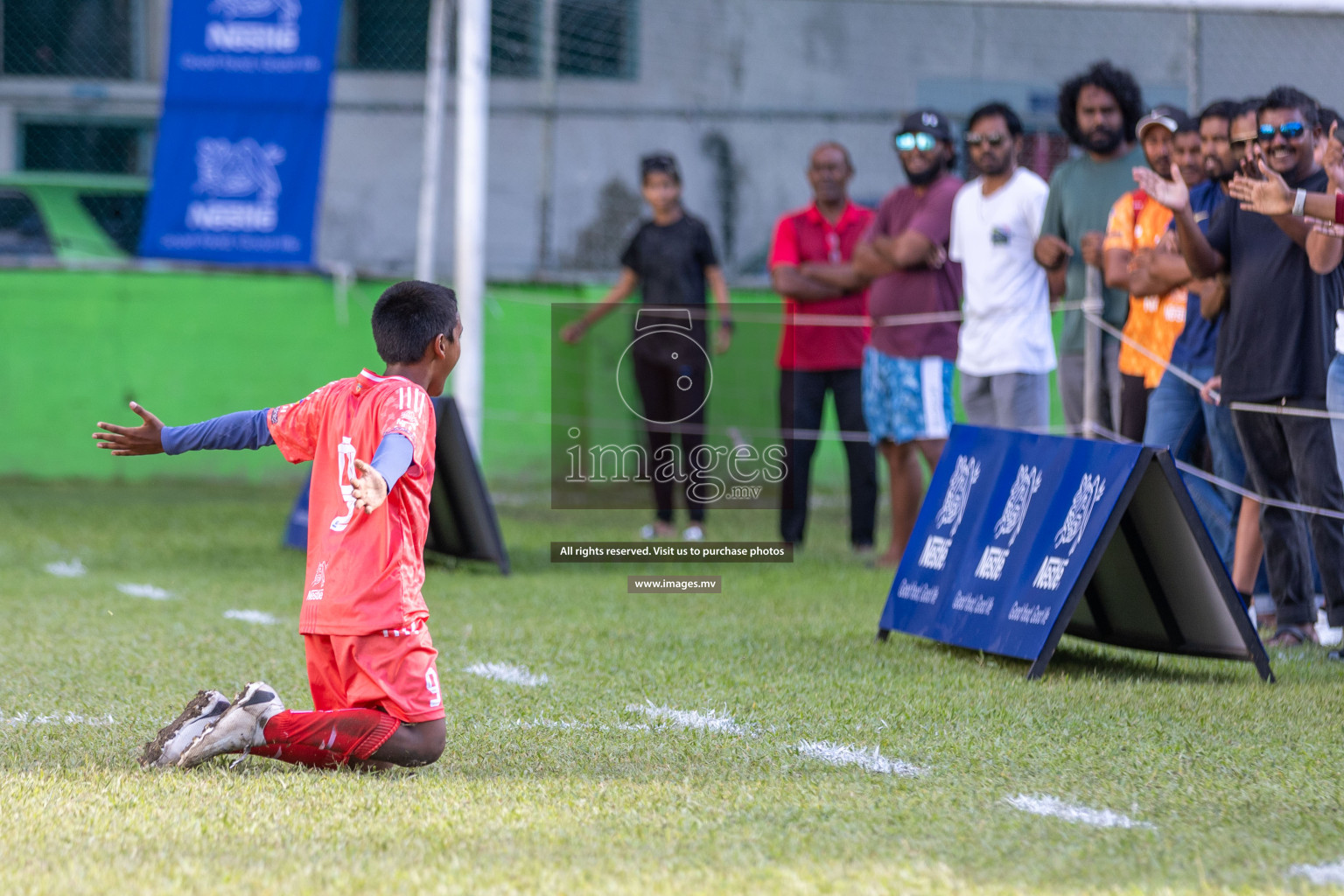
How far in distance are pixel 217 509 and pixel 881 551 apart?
447 cm

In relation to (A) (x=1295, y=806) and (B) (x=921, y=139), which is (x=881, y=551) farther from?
(A) (x=1295, y=806)

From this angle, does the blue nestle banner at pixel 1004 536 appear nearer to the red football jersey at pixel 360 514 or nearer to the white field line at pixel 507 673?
the white field line at pixel 507 673

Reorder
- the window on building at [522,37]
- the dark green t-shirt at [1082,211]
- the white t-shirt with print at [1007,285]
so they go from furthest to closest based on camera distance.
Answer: the window on building at [522,37] → the white t-shirt with print at [1007,285] → the dark green t-shirt at [1082,211]

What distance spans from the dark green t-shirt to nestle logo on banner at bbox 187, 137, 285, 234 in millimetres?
5688

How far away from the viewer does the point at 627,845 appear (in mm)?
3104

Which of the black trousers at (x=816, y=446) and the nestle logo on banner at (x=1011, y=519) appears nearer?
the nestle logo on banner at (x=1011, y=519)

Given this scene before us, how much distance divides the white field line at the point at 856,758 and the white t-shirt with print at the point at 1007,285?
361 cm

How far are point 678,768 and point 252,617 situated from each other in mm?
3162

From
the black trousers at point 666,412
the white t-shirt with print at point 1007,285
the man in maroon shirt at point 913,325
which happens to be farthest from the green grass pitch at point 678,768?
the black trousers at point 666,412

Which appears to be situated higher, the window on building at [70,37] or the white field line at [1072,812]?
the window on building at [70,37]

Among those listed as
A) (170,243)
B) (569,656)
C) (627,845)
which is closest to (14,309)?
(170,243)

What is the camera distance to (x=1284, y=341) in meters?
5.61

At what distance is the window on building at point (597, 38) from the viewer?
1386 cm

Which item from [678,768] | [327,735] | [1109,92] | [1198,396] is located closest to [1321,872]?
[678,768]
